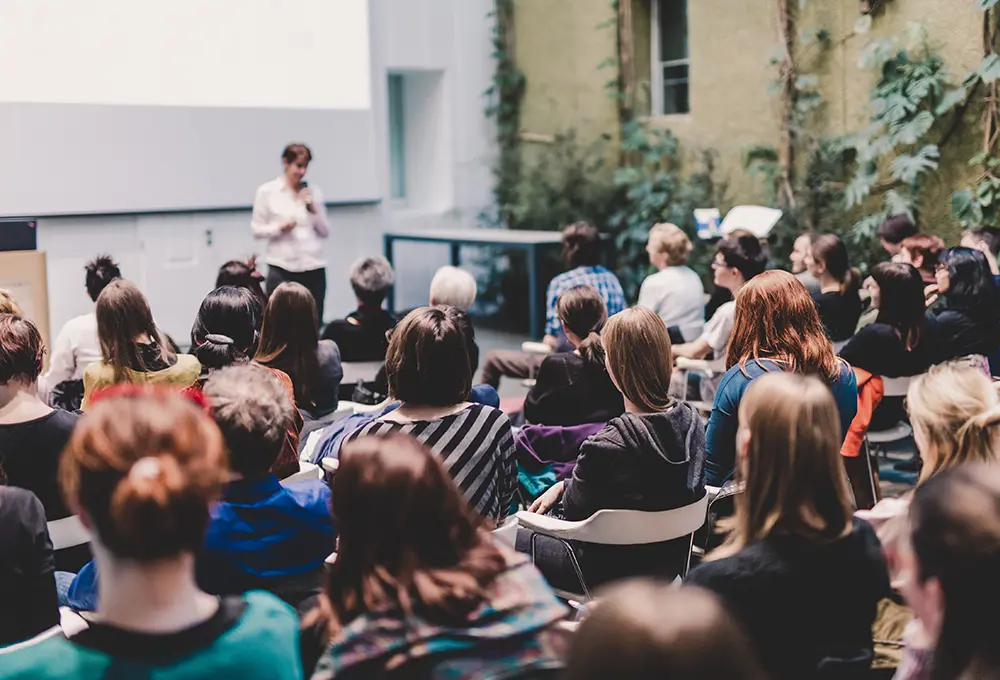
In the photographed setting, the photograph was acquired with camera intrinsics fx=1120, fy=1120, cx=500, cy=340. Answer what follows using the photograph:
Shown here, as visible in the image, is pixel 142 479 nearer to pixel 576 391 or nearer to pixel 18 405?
pixel 18 405

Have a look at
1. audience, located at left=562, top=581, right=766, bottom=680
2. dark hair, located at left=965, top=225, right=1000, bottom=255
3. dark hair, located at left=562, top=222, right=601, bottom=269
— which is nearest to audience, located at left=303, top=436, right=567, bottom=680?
audience, located at left=562, top=581, right=766, bottom=680

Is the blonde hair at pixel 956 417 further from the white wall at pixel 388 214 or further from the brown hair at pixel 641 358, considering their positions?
the white wall at pixel 388 214

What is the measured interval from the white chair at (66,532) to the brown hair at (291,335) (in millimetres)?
1041

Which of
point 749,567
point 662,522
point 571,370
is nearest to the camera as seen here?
point 749,567

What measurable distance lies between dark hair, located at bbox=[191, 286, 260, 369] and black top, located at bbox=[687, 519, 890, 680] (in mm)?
2010

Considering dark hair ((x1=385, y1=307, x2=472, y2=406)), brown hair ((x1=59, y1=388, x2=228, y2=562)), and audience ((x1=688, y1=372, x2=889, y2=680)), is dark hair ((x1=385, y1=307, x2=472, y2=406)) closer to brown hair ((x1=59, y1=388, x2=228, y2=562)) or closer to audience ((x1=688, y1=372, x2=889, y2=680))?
audience ((x1=688, y1=372, x2=889, y2=680))

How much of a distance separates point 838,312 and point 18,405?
3347 millimetres

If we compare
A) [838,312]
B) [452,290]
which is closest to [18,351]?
[452,290]

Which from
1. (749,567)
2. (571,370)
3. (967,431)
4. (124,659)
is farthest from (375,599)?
(571,370)

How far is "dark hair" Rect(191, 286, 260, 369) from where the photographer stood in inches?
138

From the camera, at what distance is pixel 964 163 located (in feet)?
23.5

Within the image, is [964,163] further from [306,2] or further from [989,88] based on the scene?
[306,2]

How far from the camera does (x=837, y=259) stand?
15.6 ft

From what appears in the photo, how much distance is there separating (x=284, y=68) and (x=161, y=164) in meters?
1.13
